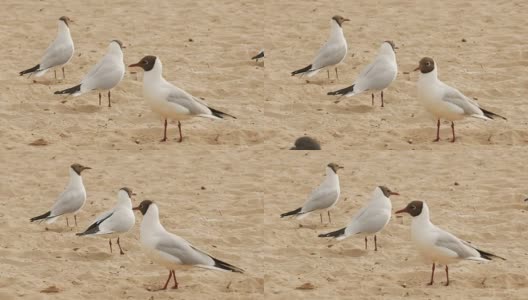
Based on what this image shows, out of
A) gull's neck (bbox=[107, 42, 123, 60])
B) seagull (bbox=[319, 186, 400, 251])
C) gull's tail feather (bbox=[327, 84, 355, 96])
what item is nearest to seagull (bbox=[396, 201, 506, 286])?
seagull (bbox=[319, 186, 400, 251])

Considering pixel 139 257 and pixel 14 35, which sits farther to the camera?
pixel 14 35

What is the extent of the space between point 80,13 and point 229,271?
9047 millimetres

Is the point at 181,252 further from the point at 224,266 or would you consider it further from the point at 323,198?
the point at 323,198

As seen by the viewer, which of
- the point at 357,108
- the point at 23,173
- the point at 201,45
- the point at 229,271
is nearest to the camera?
the point at 229,271

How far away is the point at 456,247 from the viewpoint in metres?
11.6

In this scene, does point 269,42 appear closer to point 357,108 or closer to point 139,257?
point 357,108

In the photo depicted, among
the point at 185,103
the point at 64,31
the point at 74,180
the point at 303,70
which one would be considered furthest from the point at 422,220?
the point at 64,31

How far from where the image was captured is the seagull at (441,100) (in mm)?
14781

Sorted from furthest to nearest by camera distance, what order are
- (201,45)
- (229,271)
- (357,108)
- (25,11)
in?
(25,11) → (201,45) → (357,108) → (229,271)

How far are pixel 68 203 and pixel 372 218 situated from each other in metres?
2.68

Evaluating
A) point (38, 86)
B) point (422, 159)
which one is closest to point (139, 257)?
point (422, 159)

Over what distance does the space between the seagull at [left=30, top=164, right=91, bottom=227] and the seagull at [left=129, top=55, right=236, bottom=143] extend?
1.46 metres

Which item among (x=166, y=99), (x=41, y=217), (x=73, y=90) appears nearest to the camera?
Result: (x=41, y=217)

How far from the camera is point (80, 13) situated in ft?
64.7
